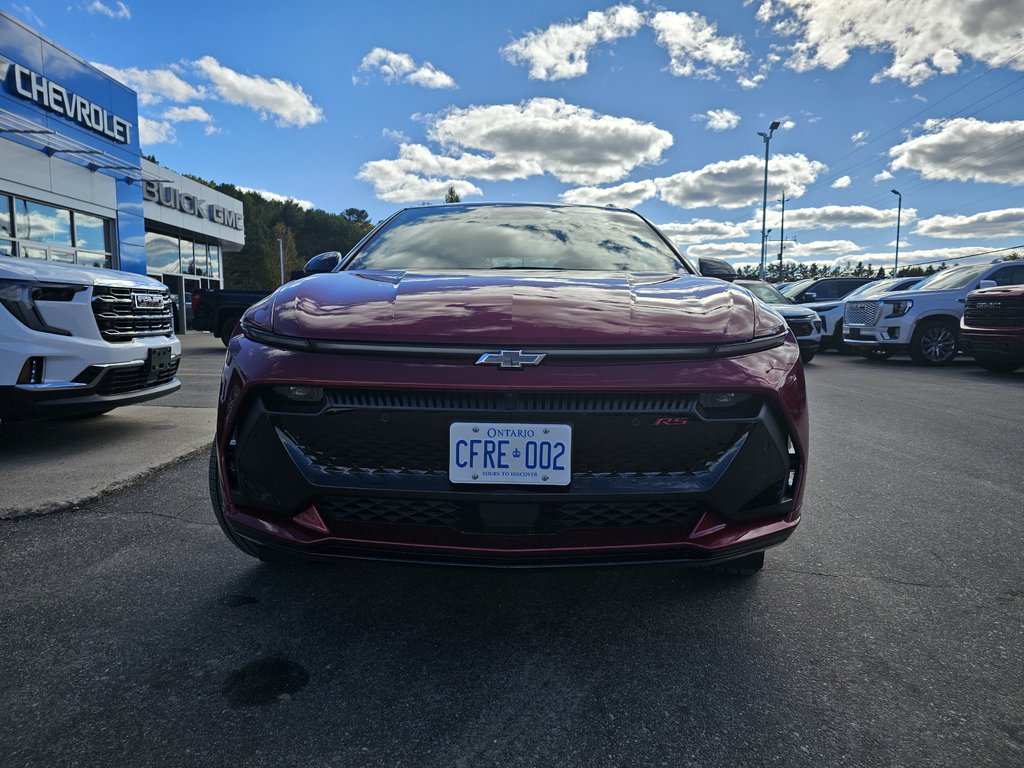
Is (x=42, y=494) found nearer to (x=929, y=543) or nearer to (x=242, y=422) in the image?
(x=242, y=422)

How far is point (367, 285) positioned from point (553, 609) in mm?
1232

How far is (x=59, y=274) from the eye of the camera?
155 inches

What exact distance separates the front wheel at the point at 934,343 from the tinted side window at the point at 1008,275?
36.8 inches

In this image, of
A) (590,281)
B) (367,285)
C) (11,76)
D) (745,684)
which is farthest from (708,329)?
(11,76)

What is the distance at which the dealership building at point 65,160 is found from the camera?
42.5ft

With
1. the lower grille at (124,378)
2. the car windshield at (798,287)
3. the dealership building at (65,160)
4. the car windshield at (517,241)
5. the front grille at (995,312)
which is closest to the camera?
the car windshield at (517,241)

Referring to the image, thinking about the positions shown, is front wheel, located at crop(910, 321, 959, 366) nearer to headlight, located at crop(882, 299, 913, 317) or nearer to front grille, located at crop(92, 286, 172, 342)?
headlight, located at crop(882, 299, 913, 317)

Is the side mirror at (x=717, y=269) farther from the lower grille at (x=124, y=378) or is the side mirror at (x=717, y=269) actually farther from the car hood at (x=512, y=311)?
the lower grille at (x=124, y=378)

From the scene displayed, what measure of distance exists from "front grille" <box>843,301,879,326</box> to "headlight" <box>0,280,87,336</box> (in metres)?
11.7

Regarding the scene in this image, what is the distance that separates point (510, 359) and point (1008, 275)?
1170cm

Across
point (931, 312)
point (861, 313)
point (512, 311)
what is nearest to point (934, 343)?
A: point (931, 312)

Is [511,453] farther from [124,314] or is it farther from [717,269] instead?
[124,314]

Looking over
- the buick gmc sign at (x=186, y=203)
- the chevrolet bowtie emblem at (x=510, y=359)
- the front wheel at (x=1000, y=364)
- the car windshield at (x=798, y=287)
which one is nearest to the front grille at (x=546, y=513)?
the chevrolet bowtie emblem at (x=510, y=359)

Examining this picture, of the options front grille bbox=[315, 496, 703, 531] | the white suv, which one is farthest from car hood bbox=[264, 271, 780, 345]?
the white suv
